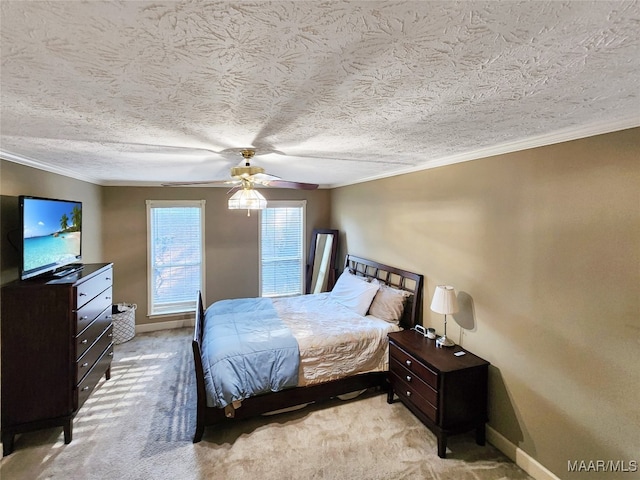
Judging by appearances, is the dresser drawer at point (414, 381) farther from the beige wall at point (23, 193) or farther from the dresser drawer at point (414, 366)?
the beige wall at point (23, 193)

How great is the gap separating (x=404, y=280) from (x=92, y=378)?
3.42 m

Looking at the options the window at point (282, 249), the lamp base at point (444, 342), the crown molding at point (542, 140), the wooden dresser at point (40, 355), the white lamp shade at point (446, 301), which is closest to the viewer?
the crown molding at point (542, 140)

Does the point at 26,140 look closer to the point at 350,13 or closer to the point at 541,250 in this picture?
the point at 350,13

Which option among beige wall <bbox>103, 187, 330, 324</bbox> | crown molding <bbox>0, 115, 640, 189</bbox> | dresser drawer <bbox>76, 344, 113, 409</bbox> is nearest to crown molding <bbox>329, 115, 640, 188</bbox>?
crown molding <bbox>0, 115, 640, 189</bbox>

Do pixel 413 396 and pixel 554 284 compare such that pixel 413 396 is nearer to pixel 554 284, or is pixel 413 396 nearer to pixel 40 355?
pixel 554 284

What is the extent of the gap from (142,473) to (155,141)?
242 cm

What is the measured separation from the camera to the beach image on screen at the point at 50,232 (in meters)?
2.54

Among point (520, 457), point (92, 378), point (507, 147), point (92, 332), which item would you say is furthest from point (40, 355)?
point (507, 147)

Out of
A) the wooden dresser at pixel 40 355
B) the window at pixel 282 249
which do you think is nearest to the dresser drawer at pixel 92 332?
the wooden dresser at pixel 40 355

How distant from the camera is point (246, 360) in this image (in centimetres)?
278

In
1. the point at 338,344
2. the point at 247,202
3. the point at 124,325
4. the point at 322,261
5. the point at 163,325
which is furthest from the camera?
the point at 322,261

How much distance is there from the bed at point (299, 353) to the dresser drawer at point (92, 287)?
3.29 ft

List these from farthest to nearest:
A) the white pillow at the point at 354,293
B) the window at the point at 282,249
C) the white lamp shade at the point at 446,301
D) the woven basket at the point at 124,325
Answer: the window at the point at 282,249 → the woven basket at the point at 124,325 → the white pillow at the point at 354,293 → the white lamp shade at the point at 446,301

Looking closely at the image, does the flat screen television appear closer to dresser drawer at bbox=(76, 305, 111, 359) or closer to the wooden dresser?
the wooden dresser
